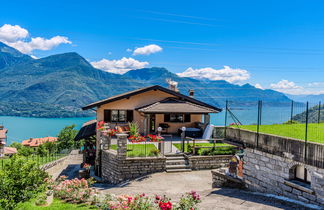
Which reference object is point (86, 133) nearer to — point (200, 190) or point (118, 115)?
point (118, 115)

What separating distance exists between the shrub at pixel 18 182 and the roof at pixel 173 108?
10.8m

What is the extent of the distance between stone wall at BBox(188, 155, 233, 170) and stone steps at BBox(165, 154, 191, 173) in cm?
37

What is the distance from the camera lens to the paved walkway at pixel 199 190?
8055 mm

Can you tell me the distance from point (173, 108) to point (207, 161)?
6064mm

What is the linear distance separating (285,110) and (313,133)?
8.31ft

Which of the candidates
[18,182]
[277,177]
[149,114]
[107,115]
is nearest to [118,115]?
[107,115]

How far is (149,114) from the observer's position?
20.8 meters

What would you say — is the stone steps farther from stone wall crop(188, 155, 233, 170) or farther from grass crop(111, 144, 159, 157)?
grass crop(111, 144, 159, 157)

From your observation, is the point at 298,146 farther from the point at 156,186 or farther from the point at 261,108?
the point at 156,186

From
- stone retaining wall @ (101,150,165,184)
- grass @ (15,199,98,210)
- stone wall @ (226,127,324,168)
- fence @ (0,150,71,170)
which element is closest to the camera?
stone wall @ (226,127,324,168)

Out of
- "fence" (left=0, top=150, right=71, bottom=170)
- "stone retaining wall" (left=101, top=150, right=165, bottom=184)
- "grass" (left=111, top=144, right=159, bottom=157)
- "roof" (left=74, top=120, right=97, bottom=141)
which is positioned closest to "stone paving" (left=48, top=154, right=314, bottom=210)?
"stone retaining wall" (left=101, top=150, right=165, bottom=184)

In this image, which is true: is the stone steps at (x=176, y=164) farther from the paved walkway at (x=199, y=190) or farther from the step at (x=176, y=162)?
the paved walkway at (x=199, y=190)

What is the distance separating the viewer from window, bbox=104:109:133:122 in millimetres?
20812

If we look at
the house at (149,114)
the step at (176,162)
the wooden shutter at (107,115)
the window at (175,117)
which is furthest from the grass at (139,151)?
the window at (175,117)
